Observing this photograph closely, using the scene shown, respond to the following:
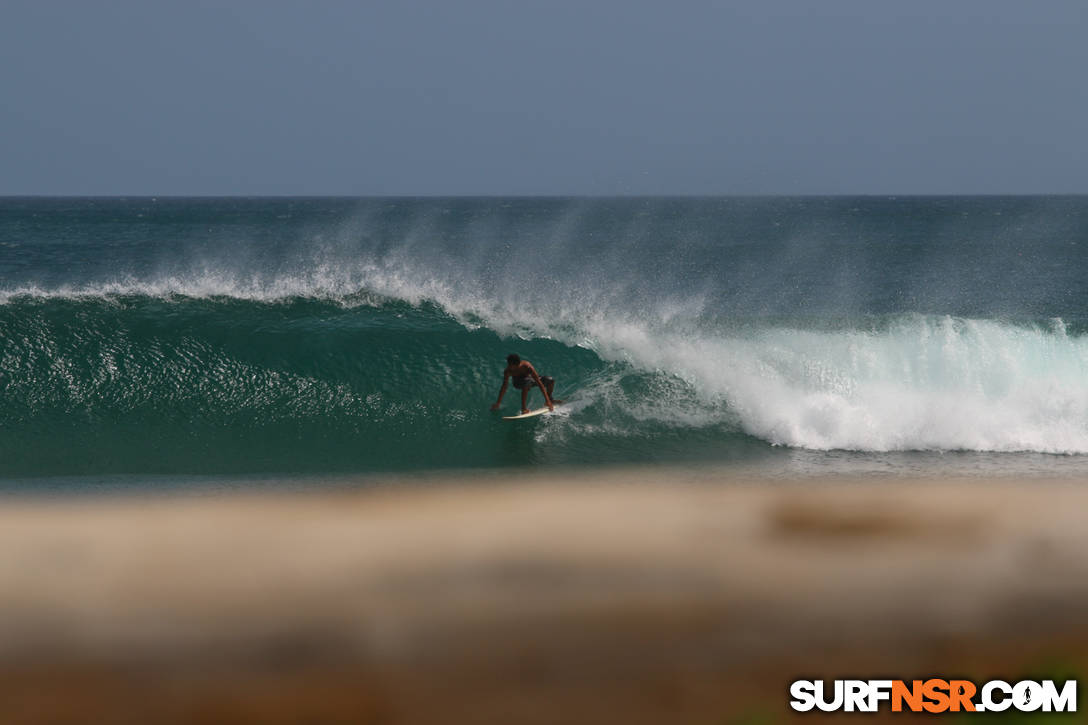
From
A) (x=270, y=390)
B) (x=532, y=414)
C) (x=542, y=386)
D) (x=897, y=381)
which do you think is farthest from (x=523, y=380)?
(x=897, y=381)

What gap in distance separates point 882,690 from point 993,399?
829 cm

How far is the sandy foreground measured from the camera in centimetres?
492

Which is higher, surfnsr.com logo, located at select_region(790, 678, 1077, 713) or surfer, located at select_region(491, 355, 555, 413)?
surfer, located at select_region(491, 355, 555, 413)

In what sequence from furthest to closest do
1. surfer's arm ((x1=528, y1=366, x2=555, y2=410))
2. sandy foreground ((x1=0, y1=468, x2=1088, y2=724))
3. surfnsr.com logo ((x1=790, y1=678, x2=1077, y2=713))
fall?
surfer's arm ((x1=528, y1=366, x2=555, y2=410)) < sandy foreground ((x1=0, y1=468, x2=1088, y2=724)) < surfnsr.com logo ((x1=790, y1=678, x2=1077, y2=713))

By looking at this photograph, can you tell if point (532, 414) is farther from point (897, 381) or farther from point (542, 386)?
point (897, 381)

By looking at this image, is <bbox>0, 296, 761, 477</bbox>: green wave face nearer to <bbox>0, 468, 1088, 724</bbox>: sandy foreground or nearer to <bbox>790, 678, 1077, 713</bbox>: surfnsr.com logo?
<bbox>0, 468, 1088, 724</bbox>: sandy foreground

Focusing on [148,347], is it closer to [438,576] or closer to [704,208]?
[438,576]

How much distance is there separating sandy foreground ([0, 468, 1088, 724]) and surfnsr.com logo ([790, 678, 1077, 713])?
4.9 inches

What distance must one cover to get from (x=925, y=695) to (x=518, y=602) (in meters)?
2.48

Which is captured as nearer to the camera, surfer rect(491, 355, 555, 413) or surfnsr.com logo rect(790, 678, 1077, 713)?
surfnsr.com logo rect(790, 678, 1077, 713)

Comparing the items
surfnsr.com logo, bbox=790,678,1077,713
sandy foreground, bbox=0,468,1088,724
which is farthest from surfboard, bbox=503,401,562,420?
surfnsr.com logo, bbox=790,678,1077,713

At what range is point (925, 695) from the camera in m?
4.87

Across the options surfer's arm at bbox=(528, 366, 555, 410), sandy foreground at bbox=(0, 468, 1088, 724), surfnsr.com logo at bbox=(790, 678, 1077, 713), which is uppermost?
surfer's arm at bbox=(528, 366, 555, 410)

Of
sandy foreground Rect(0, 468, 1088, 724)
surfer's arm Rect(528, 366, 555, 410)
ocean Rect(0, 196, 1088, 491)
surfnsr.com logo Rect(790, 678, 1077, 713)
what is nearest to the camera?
surfnsr.com logo Rect(790, 678, 1077, 713)
